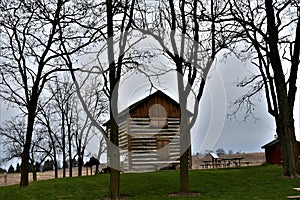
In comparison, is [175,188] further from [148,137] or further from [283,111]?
[148,137]

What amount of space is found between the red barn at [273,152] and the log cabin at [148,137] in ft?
25.4

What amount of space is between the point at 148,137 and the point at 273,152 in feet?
33.4

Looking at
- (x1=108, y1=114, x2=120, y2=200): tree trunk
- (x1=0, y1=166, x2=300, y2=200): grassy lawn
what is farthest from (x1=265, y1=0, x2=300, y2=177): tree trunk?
(x1=108, y1=114, x2=120, y2=200): tree trunk

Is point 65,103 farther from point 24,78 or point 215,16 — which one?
point 215,16

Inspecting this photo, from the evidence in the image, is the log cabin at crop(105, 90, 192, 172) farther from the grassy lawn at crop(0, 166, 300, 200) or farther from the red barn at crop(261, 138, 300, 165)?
the grassy lawn at crop(0, 166, 300, 200)

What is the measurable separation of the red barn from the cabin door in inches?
334

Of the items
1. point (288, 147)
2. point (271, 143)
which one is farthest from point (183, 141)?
point (271, 143)

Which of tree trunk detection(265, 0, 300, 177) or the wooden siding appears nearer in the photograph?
tree trunk detection(265, 0, 300, 177)

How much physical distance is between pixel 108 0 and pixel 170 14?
293cm

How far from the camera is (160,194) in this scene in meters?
14.4

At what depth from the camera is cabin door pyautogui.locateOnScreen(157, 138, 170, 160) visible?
29.8 metres

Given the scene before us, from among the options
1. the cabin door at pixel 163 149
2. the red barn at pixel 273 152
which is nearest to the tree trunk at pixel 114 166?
the cabin door at pixel 163 149

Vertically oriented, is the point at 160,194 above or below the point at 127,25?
below

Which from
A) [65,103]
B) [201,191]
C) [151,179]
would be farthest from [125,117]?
[201,191]
